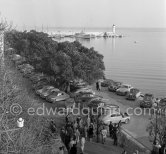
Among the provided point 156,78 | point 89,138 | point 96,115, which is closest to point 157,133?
point 89,138

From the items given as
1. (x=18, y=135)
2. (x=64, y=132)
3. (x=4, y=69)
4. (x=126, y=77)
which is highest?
(x=4, y=69)

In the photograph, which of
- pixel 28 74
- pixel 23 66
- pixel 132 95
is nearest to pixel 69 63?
pixel 132 95

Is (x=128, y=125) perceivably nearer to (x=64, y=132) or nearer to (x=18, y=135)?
(x=64, y=132)

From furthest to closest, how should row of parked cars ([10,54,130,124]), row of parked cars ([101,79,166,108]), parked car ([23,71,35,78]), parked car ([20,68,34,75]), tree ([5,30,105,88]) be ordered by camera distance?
parked car ([20,68,34,75]), parked car ([23,71,35,78]), tree ([5,30,105,88]), row of parked cars ([101,79,166,108]), row of parked cars ([10,54,130,124])

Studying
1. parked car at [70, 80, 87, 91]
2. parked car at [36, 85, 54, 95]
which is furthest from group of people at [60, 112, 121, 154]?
parked car at [70, 80, 87, 91]

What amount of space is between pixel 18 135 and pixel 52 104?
1204 cm

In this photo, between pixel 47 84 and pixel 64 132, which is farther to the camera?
pixel 47 84

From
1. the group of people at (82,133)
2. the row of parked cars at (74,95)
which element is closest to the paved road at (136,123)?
the row of parked cars at (74,95)

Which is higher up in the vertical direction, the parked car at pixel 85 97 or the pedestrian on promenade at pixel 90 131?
the pedestrian on promenade at pixel 90 131

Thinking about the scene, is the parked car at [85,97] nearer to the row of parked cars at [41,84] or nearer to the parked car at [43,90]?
the row of parked cars at [41,84]

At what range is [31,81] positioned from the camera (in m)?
27.2

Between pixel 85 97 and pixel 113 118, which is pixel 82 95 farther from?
pixel 113 118

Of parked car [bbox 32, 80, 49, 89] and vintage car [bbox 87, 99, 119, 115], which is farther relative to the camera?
parked car [bbox 32, 80, 49, 89]

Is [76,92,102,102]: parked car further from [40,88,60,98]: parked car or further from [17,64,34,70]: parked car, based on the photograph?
[17,64,34,70]: parked car
